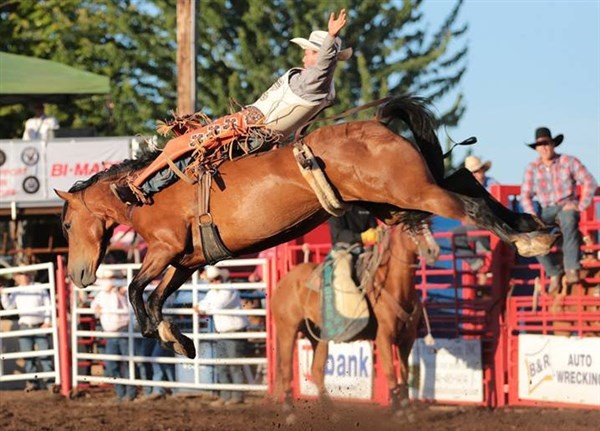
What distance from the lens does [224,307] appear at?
13.8 m

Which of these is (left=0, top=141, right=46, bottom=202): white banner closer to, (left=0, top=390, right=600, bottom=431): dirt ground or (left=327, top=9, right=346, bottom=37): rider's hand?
(left=0, top=390, right=600, bottom=431): dirt ground

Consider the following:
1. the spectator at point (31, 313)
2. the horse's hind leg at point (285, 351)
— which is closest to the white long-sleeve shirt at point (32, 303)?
the spectator at point (31, 313)

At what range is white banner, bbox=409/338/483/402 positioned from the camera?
12930mm

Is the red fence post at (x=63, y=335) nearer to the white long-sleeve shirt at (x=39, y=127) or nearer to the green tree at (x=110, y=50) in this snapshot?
the white long-sleeve shirt at (x=39, y=127)

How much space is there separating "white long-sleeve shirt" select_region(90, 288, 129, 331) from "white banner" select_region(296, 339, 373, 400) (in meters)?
2.26

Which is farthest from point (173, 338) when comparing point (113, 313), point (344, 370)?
point (113, 313)

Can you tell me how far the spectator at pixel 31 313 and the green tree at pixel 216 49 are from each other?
939cm

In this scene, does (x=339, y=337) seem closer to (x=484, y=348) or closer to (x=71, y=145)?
(x=484, y=348)

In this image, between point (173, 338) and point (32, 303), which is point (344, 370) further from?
point (173, 338)

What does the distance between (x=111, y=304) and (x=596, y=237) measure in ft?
19.5

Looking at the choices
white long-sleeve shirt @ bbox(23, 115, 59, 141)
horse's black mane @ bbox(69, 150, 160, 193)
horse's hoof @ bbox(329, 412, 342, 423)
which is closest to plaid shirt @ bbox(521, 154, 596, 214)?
horse's hoof @ bbox(329, 412, 342, 423)

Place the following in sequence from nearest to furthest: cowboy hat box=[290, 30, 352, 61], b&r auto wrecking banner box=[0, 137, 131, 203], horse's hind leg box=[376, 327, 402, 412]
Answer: cowboy hat box=[290, 30, 352, 61]
horse's hind leg box=[376, 327, 402, 412]
b&r auto wrecking banner box=[0, 137, 131, 203]

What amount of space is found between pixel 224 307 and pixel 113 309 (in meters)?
1.68

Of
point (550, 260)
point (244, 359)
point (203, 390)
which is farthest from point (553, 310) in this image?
point (203, 390)
